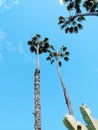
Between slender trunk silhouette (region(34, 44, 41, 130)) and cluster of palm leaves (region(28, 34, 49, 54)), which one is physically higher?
cluster of palm leaves (region(28, 34, 49, 54))

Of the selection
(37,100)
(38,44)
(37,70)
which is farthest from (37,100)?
(38,44)

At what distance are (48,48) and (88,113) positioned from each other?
36784 mm

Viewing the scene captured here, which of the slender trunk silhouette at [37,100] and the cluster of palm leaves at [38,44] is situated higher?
the cluster of palm leaves at [38,44]

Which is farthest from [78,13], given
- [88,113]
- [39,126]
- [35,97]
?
[88,113]

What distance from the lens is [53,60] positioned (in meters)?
39.8

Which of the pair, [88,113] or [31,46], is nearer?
[88,113]

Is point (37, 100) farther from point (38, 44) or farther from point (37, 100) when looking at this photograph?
point (38, 44)

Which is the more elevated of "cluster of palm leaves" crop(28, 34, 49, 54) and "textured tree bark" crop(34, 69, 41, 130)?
"cluster of palm leaves" crop(28, 34, 49, 54)

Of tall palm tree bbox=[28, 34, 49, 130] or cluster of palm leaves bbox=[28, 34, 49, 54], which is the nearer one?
tall palm tree bbox=[28, 34, 49, 130]

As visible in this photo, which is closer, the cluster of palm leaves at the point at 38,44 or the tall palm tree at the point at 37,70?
the tall palm tree at the point at 37,70

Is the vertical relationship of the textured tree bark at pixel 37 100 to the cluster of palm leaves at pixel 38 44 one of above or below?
below

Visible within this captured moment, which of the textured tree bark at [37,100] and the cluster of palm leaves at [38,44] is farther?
the cluster of palm leaves at [38,44]

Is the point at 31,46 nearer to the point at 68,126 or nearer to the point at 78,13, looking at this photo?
the point at 78,13

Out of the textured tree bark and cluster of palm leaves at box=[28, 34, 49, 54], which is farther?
cluster of palm leaves at box=[28, 34, 49, 54]
